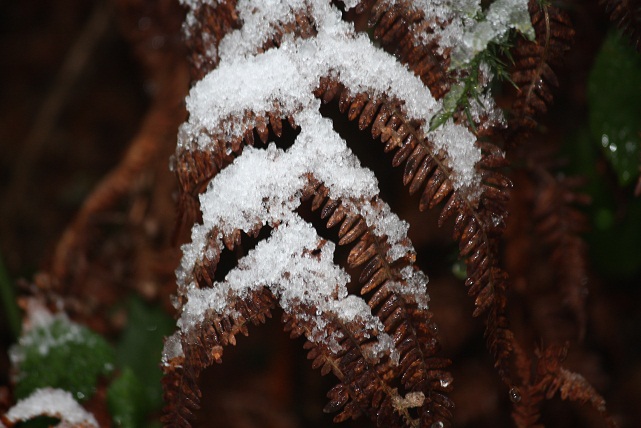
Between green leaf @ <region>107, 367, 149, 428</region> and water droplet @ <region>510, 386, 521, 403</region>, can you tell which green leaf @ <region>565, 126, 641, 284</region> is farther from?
green leaf @ <region>107, 367, 149, 428</region>

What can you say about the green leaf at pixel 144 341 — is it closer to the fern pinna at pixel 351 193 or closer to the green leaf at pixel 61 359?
the green leaf at pixel 61 359

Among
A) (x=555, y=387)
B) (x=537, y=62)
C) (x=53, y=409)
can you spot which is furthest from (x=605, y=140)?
(x=53, y=409)

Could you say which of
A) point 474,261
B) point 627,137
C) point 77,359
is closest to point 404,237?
point 474,261

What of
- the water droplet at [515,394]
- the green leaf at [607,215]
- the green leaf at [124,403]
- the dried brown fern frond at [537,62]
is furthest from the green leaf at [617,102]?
the green leaf at [124,403]

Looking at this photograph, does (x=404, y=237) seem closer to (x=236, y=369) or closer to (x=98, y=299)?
(x=98, y=299)

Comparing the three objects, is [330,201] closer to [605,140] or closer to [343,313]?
[343,313]

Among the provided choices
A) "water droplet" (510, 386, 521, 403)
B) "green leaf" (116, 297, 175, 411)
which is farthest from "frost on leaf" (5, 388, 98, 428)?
"water droplet" (510, 386, 521, 403)
